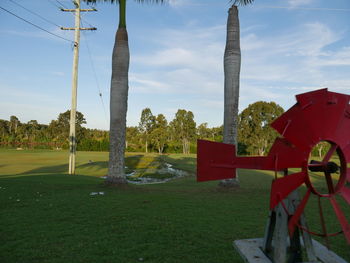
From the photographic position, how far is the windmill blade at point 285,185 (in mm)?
2521

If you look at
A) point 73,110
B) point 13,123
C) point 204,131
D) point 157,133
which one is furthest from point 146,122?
point 13,123

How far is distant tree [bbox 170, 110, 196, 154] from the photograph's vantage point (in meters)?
70.2

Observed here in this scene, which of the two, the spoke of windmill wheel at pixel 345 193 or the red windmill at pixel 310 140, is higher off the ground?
the red windmill at pixel 310 140

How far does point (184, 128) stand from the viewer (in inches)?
2768

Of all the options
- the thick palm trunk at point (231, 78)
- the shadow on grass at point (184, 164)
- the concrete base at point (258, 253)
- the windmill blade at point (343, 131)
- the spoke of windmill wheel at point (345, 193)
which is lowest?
the shadow on grass at point (184, 164)

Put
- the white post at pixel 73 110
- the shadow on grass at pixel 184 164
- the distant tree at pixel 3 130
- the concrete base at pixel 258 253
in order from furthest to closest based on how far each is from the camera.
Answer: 1. the distant tree at pixel 3 130
2. the shadow on grass at pixel 184 164
3. the white post at pixel 73 110
4. the concrete base at pixel 258 253

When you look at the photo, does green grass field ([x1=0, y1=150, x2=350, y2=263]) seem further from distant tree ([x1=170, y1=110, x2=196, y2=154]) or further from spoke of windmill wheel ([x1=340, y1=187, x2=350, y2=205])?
distant tree ([x1=170, y1=110, x2=196, y2=154])

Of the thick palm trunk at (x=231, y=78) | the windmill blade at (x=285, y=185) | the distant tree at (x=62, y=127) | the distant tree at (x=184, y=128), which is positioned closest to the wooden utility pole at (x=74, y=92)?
the thick palm trunk at (x=231, y=78)

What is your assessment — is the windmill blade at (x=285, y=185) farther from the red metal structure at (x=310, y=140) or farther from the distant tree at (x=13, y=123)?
the distant tree at (x=13, y=123)

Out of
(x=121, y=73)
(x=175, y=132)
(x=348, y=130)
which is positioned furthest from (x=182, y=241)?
(x=175, y=132)

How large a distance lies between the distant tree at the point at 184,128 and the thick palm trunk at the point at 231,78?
58.4 m

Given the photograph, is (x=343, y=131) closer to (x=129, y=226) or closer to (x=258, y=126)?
(x=129, y=226)

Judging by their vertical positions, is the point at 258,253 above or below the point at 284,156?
below

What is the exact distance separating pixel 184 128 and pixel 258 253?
67.2m
